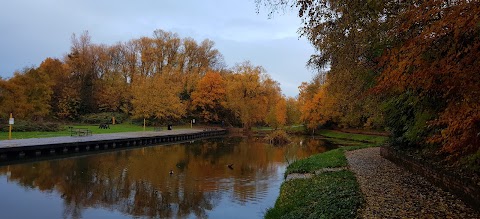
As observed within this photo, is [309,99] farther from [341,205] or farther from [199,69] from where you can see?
[341,205]

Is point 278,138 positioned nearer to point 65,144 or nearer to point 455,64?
point 65,144

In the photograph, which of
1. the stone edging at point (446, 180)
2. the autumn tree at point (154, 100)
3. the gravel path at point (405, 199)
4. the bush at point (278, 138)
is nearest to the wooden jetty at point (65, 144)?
the bush at point (278, 138)

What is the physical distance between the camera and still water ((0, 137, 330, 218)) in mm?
11641

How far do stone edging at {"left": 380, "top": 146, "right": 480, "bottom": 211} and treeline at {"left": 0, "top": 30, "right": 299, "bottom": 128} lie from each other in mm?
39408

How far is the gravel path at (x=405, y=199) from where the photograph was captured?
25.1 feet

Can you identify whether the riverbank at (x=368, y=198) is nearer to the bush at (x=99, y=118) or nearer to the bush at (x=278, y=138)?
the bush at (x=278, y=138)

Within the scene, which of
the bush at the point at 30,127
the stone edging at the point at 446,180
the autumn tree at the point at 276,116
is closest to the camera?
the stone edging at the point at 446,180

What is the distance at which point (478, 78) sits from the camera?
5.49 metres

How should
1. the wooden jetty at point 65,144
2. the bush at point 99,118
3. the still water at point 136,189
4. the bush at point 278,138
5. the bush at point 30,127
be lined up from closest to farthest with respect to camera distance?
1. the still water at point 136,189
2. the wooden jetty at point 65,144
3. the bush at point 30,127
4. the bush at point 278,138
5. the bush at point 99,118

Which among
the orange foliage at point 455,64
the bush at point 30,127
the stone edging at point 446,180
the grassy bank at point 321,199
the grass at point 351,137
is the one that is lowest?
the grass at point 351,137

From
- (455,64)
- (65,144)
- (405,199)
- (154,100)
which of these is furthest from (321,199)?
(154,100)

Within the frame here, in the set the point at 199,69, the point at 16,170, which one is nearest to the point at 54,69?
the point at 199,69

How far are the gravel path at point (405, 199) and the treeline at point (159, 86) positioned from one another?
4127cm

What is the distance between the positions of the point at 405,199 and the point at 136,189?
31.6ft
